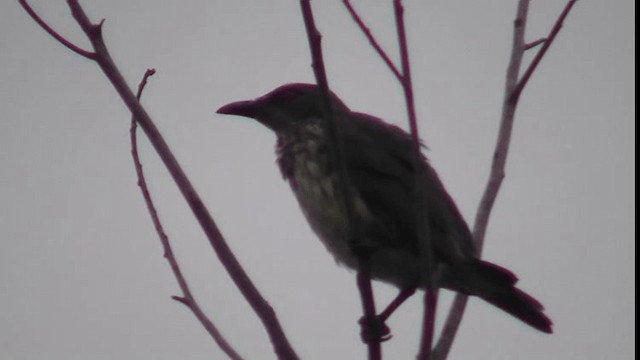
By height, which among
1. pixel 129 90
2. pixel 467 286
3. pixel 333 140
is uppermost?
pixel 129 90

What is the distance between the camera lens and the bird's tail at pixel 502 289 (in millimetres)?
3816

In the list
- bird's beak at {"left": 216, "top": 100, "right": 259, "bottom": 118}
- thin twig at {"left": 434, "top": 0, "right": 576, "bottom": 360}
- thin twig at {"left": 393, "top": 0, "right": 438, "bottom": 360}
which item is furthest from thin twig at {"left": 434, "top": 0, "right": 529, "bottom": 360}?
bird's beak at {"left": 216, "top": 100, "right": 259, "bottom": 118}

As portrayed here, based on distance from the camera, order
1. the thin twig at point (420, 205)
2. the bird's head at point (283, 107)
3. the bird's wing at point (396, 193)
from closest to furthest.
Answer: the thin twig at point (420, 205)
the bird's wing at point (396, 193)
the bird's head at point (283, 107)

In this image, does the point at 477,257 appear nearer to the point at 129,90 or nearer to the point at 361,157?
the point at 361,157

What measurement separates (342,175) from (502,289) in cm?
176

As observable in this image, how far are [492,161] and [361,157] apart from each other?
0.86 m

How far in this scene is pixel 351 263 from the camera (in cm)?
433

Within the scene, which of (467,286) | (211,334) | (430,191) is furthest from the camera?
(430,191)

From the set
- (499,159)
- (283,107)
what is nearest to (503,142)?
(499,159)

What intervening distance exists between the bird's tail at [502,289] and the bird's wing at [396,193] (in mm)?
96

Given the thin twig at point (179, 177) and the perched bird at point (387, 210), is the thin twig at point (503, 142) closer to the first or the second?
the perched bird at point (387, 210)

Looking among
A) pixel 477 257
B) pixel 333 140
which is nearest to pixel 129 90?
pixel 333 140

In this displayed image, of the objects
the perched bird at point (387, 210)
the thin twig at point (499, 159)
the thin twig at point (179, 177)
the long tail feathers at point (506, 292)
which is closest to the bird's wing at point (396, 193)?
the perched bird at point (387, 210)

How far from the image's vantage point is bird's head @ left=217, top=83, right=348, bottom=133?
189 inches
